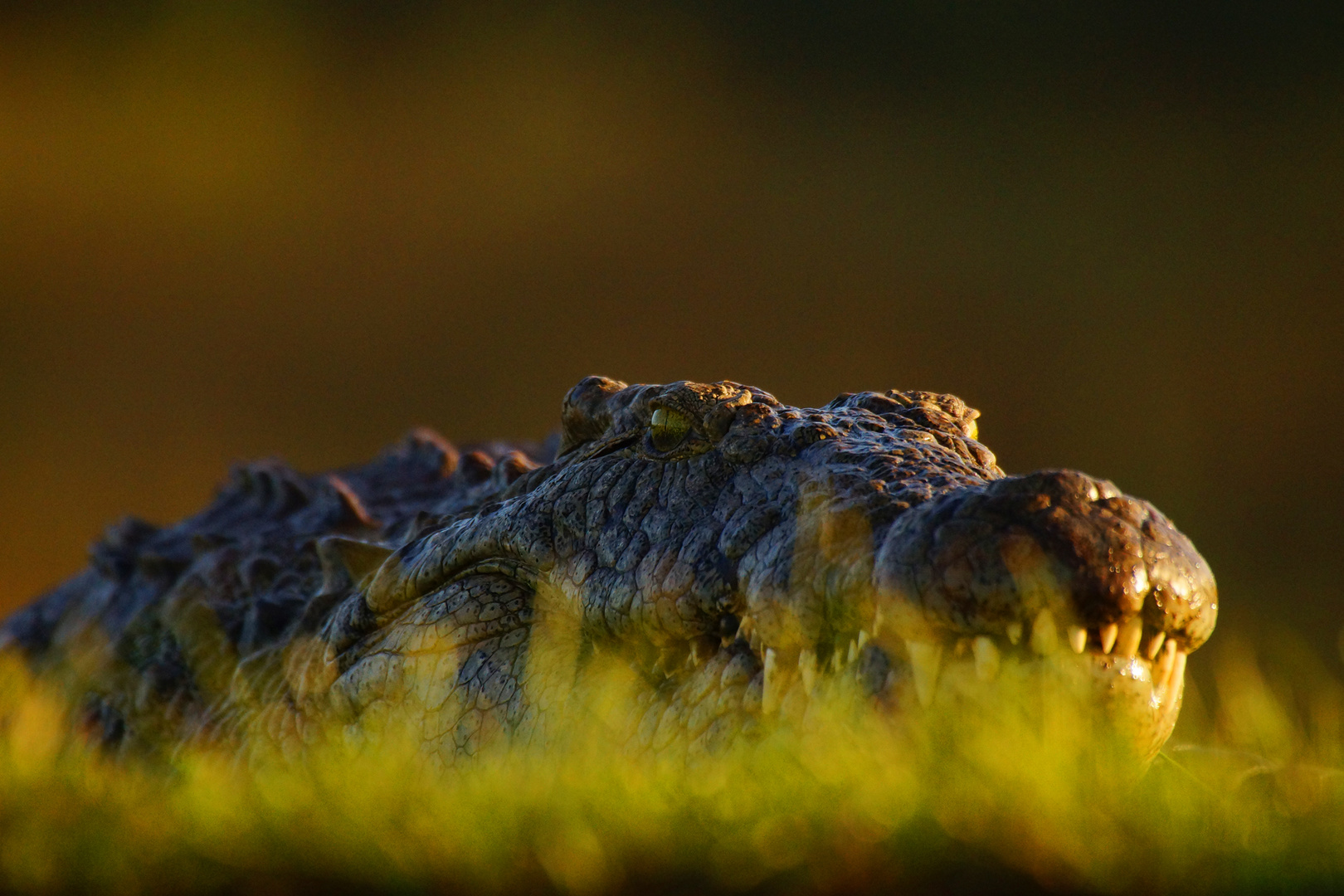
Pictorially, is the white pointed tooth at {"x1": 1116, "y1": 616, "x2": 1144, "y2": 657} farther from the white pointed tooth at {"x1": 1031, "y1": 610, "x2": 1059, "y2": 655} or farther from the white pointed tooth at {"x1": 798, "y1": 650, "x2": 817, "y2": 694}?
the white pointed tooth at {"x1": 798, "y1": 650, "x2": 817, "y2": 694}

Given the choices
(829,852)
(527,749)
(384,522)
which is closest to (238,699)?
(384,522)

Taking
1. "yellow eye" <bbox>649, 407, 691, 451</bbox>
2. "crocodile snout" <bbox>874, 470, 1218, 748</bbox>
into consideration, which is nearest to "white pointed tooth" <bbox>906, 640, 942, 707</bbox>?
"crocodile snout" <bbox>874, 470, 1218, 748</bbox>

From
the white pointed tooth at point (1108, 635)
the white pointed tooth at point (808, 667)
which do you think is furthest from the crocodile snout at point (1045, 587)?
the white pointed tooth at point (808, 667)

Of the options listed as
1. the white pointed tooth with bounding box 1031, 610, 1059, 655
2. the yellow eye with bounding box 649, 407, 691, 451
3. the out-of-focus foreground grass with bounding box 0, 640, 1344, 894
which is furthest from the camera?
the yellow eye with bounding box 649, 407, 691, 451

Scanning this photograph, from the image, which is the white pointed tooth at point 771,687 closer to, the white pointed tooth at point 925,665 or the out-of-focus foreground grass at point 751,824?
the out-of-focus foreground grass at point 751,824

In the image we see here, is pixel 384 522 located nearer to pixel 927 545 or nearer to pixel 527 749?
pixel 527 749
